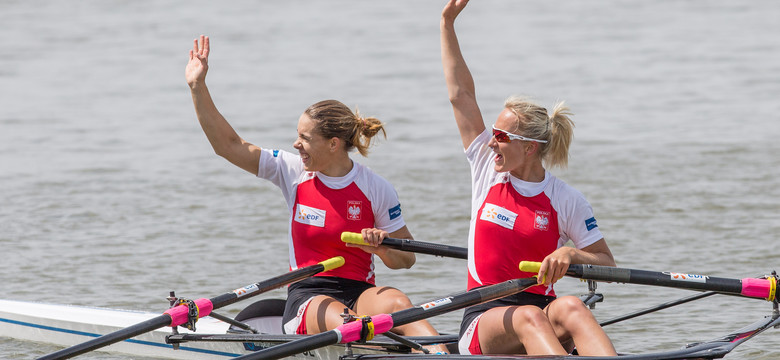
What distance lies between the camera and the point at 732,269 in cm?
774

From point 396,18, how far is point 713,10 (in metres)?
6.60

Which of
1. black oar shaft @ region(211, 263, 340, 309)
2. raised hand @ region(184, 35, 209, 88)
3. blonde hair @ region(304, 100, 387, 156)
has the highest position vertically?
raised hand @ region(184, 35, 209, 88)

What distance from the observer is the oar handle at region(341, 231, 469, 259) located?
484cm

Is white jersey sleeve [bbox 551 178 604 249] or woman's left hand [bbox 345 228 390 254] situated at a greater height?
woman's left hand [bbox 345 228 390 254]

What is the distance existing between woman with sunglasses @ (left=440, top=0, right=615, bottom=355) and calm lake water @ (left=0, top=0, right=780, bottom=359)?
197cm

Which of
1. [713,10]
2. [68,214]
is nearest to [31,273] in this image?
[68,214]

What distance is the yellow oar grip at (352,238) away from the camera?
4.84 metres

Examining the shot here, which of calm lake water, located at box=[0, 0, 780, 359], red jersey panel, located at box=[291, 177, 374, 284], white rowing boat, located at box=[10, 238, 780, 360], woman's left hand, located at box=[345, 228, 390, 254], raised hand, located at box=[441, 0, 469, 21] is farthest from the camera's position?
calm lake water, located at box=[0, 0, 780, 359]

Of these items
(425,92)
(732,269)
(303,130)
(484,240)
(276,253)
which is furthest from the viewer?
(425,92)

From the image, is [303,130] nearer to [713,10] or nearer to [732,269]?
[732,269]

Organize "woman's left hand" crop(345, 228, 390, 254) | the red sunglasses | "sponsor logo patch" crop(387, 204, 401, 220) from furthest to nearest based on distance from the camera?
"sponsor logo patch" crop(387, 204, 401, 220) < "woman's left hand" crop(345, 228, 390, 254) < the red sunglasses

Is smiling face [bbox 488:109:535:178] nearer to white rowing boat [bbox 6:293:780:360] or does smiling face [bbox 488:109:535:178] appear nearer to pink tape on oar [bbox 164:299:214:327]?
white rowing boat [bbox 6:293:780:360]

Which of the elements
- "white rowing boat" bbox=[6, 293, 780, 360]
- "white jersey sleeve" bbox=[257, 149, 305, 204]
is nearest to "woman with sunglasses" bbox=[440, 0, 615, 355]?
"white rowing boat" bbox=[6, 293, 780, 360]

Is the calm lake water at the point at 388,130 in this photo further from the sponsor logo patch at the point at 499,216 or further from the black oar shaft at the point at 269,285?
the sponsor logo patch at the point at 499,216
